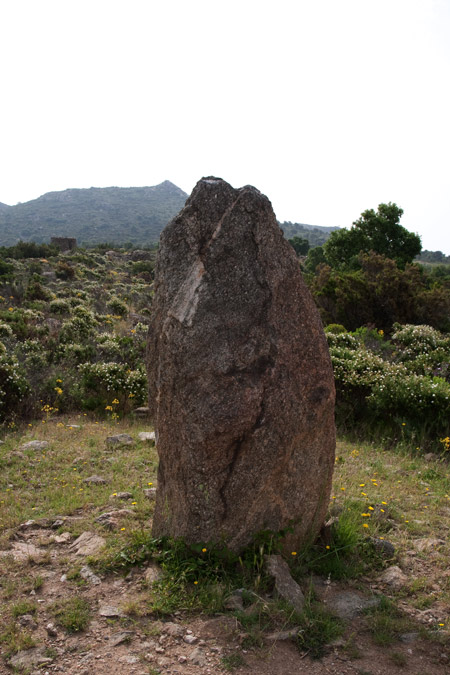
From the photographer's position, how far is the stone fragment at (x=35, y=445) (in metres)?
6.87

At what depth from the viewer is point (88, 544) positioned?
431 centimetres

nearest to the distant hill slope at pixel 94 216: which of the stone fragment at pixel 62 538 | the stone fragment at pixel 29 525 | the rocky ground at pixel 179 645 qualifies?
the stone fragment at pixel 29 525

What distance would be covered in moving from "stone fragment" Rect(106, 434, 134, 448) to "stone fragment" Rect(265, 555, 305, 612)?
148 inches

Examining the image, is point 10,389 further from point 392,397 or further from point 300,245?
point 300,245

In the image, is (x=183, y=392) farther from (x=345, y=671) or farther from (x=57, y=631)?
(x=345, y=671)

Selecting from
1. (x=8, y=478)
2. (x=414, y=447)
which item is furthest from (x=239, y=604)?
(x=414, y=447)

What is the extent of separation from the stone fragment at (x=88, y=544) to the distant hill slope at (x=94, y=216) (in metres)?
73.1

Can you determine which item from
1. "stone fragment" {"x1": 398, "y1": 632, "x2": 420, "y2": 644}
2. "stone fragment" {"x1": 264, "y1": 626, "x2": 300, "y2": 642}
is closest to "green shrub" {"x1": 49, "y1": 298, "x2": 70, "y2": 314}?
"stone fragment" {"x1": 264, "y1": 626, "x2": 300, "y2": 642}

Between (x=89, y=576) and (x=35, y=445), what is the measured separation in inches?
137

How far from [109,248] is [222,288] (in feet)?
146

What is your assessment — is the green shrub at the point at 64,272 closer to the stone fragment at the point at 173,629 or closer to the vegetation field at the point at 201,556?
the vegetation field at the point at 201,556

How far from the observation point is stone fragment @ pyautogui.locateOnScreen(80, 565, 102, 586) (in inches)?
148

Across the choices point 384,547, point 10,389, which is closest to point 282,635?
point 384,547

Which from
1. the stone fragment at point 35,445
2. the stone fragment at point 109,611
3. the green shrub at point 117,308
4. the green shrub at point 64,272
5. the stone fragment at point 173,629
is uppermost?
the green shrub at point 64,272
